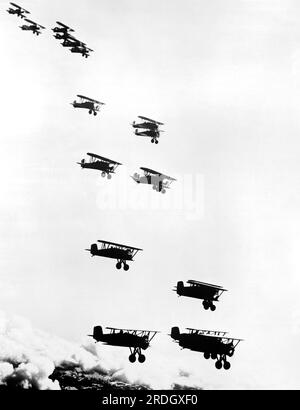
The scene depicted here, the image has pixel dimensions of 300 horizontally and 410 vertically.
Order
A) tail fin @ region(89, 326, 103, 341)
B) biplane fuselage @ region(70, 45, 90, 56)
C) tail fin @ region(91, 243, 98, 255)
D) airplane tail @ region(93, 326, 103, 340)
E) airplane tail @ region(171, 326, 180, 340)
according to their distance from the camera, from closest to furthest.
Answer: airplane tail @ region(171, 326, 180, 340)
tail fin @ region(91, 243, 98, 255)
tail fin @ region(89, 326, 103, 341)
airplane tail @ region(93, 326, 103, 340)
biplane fuselage @ region(70, 45, 90, 56)

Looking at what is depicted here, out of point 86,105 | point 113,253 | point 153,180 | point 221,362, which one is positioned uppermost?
point 86,105

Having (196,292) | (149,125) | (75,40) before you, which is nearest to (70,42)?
(75,40)

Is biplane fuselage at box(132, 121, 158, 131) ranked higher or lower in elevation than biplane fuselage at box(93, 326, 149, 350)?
higher

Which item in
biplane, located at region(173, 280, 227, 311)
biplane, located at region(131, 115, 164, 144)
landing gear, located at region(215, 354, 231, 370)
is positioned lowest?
landing gear, located at region(215, 354, 231, 370)

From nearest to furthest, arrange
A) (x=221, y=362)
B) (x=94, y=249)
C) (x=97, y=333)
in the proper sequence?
(x=221, y=362), (x=94, y=249), (x=97, y=333)

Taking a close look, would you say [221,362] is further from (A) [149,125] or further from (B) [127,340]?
(A) [149,125]

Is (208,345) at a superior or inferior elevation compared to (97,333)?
inferior

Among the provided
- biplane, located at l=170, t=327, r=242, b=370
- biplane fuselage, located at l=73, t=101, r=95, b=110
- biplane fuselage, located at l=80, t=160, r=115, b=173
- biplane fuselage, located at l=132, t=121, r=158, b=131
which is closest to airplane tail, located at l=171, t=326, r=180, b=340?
biplane, located at l=170, t=327, r=242, b=370

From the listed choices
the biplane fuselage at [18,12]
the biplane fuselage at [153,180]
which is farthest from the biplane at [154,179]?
the biplane fuselage at [18,12]

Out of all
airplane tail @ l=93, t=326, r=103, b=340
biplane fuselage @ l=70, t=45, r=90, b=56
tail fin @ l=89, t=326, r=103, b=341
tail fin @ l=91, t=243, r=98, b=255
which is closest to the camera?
tail fin @ l=91, t=243, r=98, b=255

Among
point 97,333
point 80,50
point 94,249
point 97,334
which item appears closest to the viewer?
point 94,249

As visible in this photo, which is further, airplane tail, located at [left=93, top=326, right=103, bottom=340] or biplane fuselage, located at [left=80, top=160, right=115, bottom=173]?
biplane fuselage, located at [left=80, top=160, right=115, bottom=173]

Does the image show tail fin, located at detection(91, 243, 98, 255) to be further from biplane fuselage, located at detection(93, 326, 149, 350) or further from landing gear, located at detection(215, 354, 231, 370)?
landing gear, located at detection(215, 354, 231, 370)
